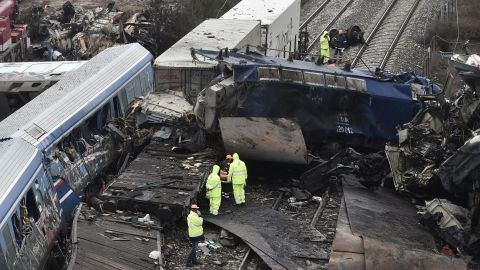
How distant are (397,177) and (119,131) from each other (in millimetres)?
5529

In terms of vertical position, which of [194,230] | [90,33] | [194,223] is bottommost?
[90,33]

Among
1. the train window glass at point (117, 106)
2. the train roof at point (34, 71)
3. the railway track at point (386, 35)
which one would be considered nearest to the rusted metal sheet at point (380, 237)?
the train window glass at point (117, 106)

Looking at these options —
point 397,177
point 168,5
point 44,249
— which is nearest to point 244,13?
point 168,5

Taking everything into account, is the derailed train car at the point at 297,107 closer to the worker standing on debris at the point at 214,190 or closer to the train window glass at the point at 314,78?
the train window glass at the point at 314,78

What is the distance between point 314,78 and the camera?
12656 millimetres

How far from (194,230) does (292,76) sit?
4363mm

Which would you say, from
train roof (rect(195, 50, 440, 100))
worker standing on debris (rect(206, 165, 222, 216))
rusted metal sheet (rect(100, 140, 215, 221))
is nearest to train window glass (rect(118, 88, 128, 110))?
rusted metal sheet (rect(100, 140, 215, 221))

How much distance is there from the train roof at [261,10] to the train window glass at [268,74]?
6.24m

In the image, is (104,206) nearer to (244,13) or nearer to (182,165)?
(182,165)

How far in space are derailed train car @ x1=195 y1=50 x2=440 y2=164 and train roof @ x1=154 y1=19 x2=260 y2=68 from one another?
69.6 inches

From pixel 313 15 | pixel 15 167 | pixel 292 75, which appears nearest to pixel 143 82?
pixel 292 75

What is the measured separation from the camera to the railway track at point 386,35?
20.3 meters

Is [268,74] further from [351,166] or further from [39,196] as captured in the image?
[39,196]

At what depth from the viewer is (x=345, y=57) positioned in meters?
20.9
